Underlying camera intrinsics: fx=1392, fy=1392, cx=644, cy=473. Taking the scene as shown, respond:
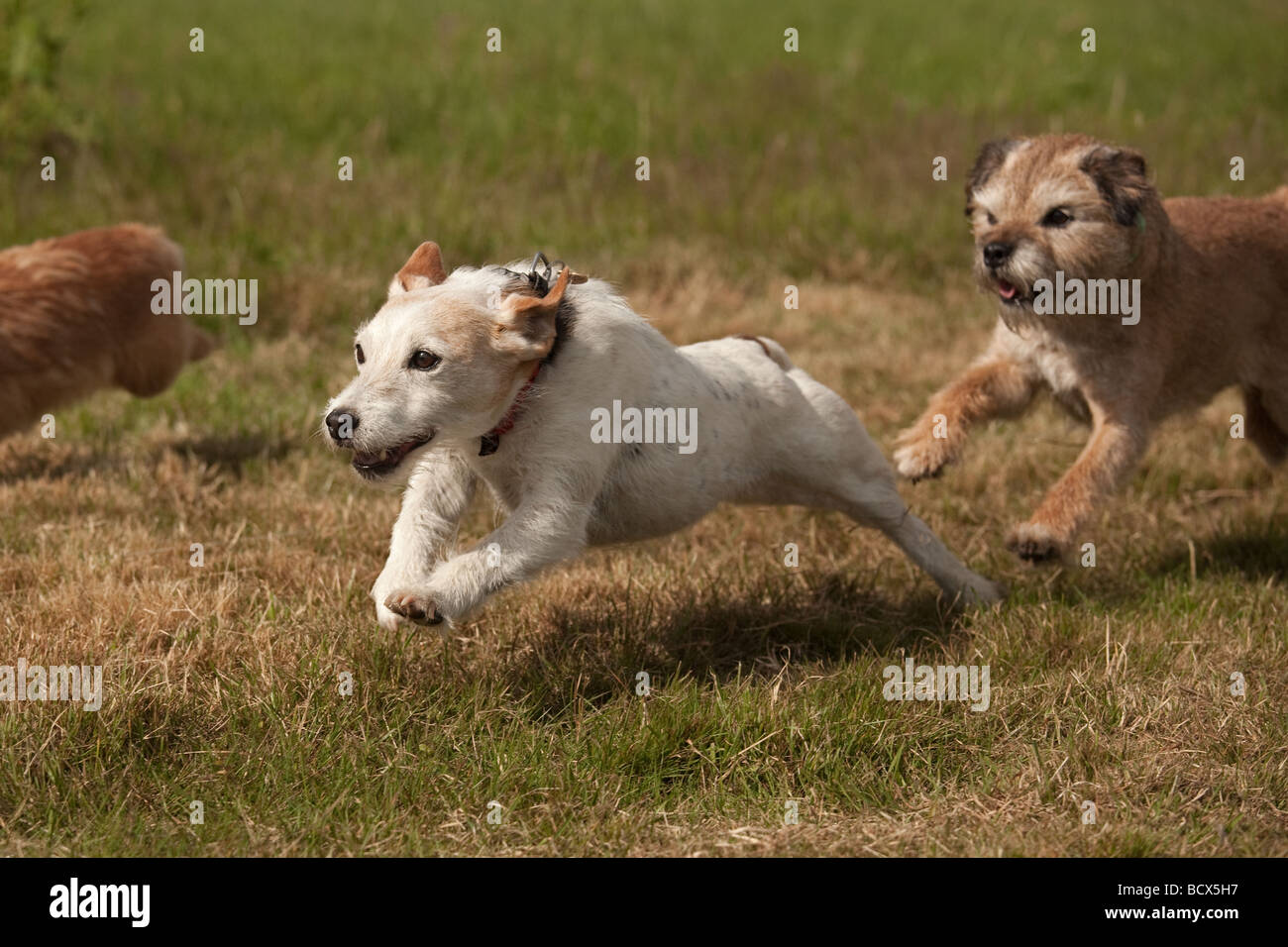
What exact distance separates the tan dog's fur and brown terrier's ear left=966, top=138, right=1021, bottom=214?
385cm

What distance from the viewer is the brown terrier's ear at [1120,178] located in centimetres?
526

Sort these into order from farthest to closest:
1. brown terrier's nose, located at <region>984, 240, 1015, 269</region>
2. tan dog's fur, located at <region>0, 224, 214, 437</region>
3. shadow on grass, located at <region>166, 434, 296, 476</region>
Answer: shadow on grass, located at <region>166, 434, 296, 476</region>
tan dog's fur, located at <region>0, 224, 214, 437</region>
brown terrier's nose, located at <region>984, 240, 1015, 269</region>

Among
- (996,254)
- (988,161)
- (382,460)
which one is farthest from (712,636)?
(988,161)

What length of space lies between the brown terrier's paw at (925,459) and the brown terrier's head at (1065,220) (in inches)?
23.7

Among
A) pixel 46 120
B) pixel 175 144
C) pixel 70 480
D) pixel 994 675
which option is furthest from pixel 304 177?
pixel 994 675

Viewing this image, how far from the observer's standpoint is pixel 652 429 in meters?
4.52

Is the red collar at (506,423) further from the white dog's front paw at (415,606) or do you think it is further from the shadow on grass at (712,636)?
the shadow on grass at (712,636)

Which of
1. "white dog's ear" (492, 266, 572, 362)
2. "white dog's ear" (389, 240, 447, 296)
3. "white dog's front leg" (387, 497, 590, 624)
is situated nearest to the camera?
"white dog's front leg" (387, 497, 590, 624)

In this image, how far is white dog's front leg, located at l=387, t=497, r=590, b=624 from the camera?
3947mm

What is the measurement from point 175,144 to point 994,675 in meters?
7.97

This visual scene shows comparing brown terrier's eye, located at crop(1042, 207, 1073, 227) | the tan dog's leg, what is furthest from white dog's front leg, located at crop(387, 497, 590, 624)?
the tan dog's leg

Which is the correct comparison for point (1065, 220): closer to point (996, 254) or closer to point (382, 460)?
point (996, 254)

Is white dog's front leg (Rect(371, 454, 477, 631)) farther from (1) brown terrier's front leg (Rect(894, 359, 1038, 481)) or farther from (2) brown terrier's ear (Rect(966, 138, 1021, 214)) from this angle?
(2) brown terrier's ear (Rect(966, 138, 1021, 214))
